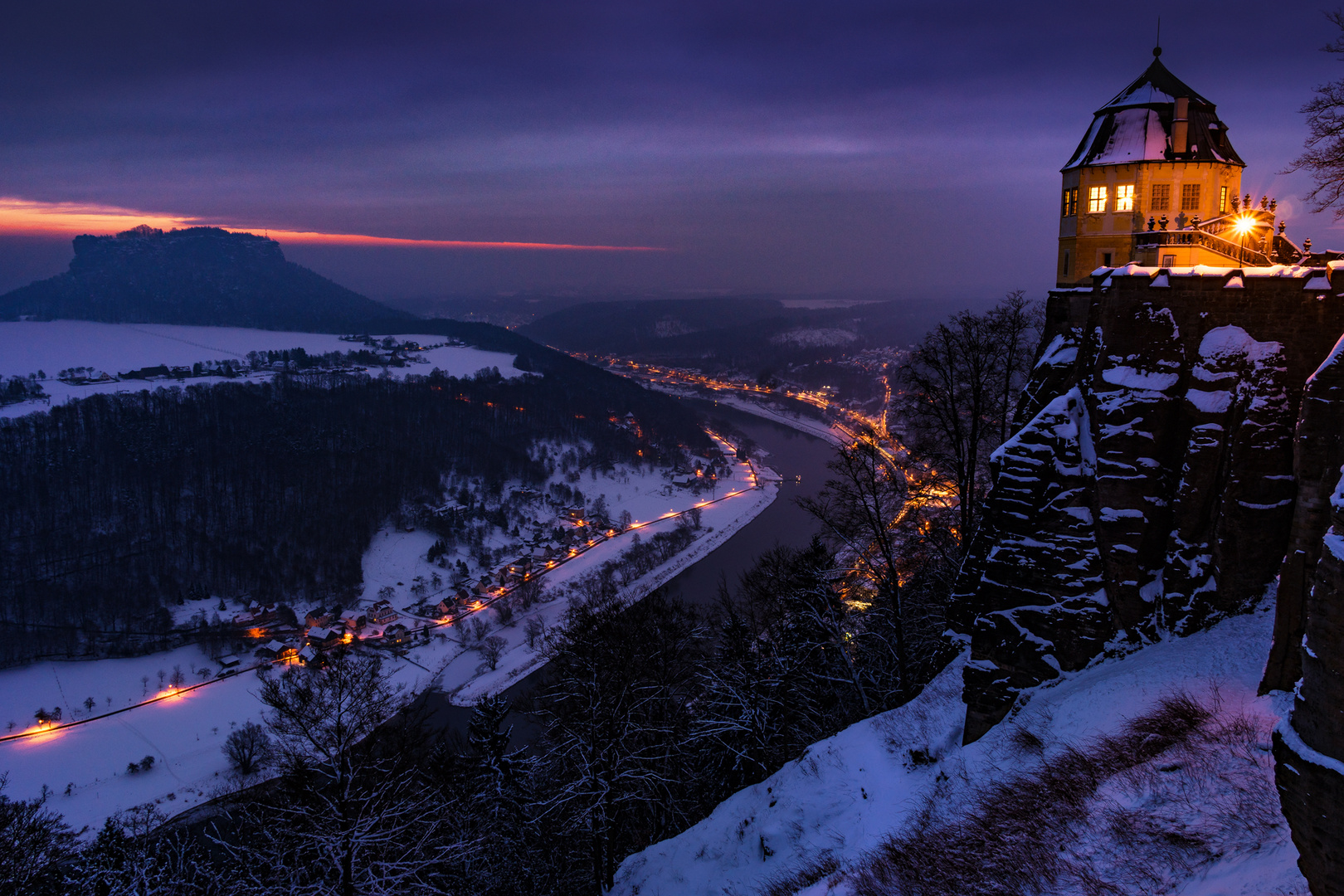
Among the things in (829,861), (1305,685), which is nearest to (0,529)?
(829,861)

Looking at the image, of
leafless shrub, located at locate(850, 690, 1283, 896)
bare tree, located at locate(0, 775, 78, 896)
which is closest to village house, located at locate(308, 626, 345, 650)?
bare tree, located at locate(0, 775, 78, 896)

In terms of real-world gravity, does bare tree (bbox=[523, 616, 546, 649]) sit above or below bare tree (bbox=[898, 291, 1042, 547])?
below

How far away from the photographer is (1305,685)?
562cm

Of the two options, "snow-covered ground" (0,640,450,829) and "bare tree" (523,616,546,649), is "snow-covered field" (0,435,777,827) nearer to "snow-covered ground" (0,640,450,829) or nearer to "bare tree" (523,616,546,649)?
"snow-covered ground" (0,640,450,829)

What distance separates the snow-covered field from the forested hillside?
544 centimetres

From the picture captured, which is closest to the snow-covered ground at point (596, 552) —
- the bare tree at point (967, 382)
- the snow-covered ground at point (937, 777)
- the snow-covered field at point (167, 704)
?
the snow-covered field at point (167, 704)

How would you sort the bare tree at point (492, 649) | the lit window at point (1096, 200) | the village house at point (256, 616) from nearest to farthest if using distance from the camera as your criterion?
1. the lit window at point (1096, 200)
2. the bare tree at point (492, 649)
3. the village house at point (256, 616)

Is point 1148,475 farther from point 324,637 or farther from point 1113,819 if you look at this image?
point 324,637

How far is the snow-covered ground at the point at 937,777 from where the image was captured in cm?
672

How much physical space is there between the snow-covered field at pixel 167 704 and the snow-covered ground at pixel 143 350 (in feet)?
210

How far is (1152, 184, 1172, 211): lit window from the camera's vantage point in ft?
52.9

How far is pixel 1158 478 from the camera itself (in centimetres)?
998

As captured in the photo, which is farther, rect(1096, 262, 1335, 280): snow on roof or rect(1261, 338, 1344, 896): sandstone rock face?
rect(1096, 262, 1335, 280): snow on roof

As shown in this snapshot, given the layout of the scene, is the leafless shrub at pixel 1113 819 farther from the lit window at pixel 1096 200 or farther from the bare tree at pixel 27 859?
the lit window at pixel 1096 200
